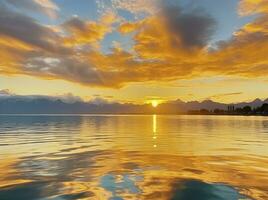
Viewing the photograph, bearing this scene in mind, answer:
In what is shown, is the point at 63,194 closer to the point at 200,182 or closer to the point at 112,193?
the point at 112,193

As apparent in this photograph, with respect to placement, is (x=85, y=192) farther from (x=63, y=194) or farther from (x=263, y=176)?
(x=263, y=176)

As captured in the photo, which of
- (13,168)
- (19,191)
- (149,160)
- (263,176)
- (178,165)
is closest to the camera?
(19,191)

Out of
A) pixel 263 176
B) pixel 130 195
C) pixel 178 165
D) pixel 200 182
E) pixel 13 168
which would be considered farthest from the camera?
pixel 178 165

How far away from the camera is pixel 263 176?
1748 cm

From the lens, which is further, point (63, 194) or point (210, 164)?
point (210, 164)

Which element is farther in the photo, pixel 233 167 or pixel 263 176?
pixel 233 167

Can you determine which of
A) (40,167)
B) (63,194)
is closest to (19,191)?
(63,194)

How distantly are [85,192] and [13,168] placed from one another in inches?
341

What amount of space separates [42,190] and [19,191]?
40.3 inches

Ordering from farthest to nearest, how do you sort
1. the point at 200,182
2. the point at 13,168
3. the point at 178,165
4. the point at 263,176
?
the point at 178,165
the point at 13,168
the point at 263,176
the point at 200,182

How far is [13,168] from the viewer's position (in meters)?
19.5

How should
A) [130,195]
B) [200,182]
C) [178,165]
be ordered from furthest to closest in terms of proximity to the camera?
1. [178,165]
2. [200,182]
3. [130,195]

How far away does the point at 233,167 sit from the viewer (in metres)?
20.8

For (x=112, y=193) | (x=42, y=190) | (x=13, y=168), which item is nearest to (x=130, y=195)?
(x=112, y=193)
